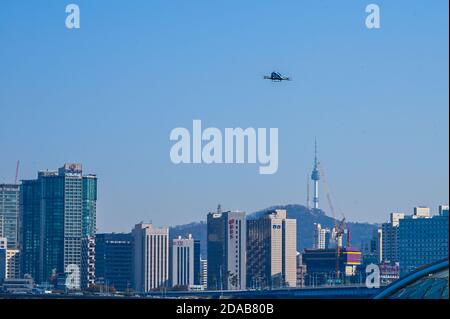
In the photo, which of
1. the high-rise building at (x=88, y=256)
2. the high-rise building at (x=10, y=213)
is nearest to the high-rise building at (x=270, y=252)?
the high-rise building at (x=88, y=256)

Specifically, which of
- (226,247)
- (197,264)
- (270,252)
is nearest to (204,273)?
(197,264)

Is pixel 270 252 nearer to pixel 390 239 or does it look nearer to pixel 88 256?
pixel 390 239

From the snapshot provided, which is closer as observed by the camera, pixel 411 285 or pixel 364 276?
pixel 411 285

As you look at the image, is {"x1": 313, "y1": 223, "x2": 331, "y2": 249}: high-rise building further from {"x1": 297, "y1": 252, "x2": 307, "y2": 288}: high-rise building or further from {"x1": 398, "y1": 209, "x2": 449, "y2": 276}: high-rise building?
{"x1": 398, "y1": 209, "x2": 449, "y2": 276}: high-rise building

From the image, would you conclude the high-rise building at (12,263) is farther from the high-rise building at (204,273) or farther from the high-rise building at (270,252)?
the high-rise building at (270,252)
